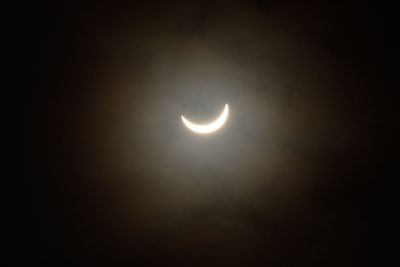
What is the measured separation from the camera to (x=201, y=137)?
2180 mm

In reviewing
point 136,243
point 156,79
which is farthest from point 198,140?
point 136,243

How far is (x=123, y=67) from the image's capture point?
2.07m

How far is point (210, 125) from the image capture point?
210cm

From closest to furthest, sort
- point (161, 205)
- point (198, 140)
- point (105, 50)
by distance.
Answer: point (105, 50)
point (198, 140)
point (161, 205)

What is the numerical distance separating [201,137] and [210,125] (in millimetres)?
103

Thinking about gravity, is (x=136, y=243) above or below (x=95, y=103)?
below

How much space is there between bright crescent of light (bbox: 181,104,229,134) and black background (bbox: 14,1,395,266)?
4cm

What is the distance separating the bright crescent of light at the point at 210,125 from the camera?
6.90 ft

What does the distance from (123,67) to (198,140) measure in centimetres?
48

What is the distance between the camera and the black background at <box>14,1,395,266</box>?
2.02 metres

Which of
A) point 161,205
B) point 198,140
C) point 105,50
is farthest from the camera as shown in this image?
point 161,205

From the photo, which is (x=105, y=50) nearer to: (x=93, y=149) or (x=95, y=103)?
(x=95, y=103)

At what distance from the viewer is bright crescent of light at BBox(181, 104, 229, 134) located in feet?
6.90

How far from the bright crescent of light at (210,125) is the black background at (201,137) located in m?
0.04
